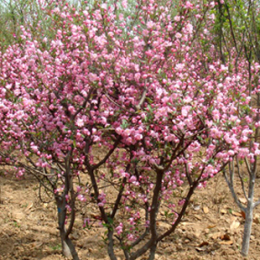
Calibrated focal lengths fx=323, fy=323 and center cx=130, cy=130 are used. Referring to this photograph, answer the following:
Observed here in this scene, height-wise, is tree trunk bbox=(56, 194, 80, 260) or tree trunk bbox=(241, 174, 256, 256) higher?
tree trunk bbox=(241, 174, 256, 256)

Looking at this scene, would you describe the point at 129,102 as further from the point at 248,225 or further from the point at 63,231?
the point at 248,225

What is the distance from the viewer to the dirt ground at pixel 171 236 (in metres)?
5.01

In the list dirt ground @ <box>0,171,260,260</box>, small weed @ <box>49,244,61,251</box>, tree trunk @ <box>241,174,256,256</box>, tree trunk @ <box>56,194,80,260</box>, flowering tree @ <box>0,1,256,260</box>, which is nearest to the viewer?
flowering tree @ <box>0,1,256,260</box>

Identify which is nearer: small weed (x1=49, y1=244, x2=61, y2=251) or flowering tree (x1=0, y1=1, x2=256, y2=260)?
flowering tree (x1=0, y1=1, x2=256, y2=260)

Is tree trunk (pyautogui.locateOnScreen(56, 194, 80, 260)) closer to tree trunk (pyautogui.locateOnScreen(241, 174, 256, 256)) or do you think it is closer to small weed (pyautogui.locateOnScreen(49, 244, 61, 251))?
small weed (pyautogui.locateOnScreen(49, 244, 61, 251))

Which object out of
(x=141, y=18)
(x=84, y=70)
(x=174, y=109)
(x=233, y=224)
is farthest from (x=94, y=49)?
(x=233, y=224)

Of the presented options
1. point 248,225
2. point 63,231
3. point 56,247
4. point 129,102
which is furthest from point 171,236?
point 129,102

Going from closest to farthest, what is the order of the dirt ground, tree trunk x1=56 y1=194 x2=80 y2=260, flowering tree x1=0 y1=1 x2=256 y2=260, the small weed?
flowering tree x1=0 y1=1 x2=256 y2=260
tree trunk x1=56 y1=194 x2=80 y2=260
the dirt ground
the small weed

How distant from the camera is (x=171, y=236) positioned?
216 inches

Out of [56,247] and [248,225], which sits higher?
[248,225]

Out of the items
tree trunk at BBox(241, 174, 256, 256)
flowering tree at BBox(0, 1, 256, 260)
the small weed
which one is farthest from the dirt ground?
flowering tree at BBox(0, 1, 256, 260)

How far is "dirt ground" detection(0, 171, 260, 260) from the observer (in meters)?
5.01

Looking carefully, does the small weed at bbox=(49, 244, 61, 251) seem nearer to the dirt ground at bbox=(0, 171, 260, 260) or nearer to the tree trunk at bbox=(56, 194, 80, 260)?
the dirt ground at bbox=(0, 171, 260, 260)

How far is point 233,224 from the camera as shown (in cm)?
557
